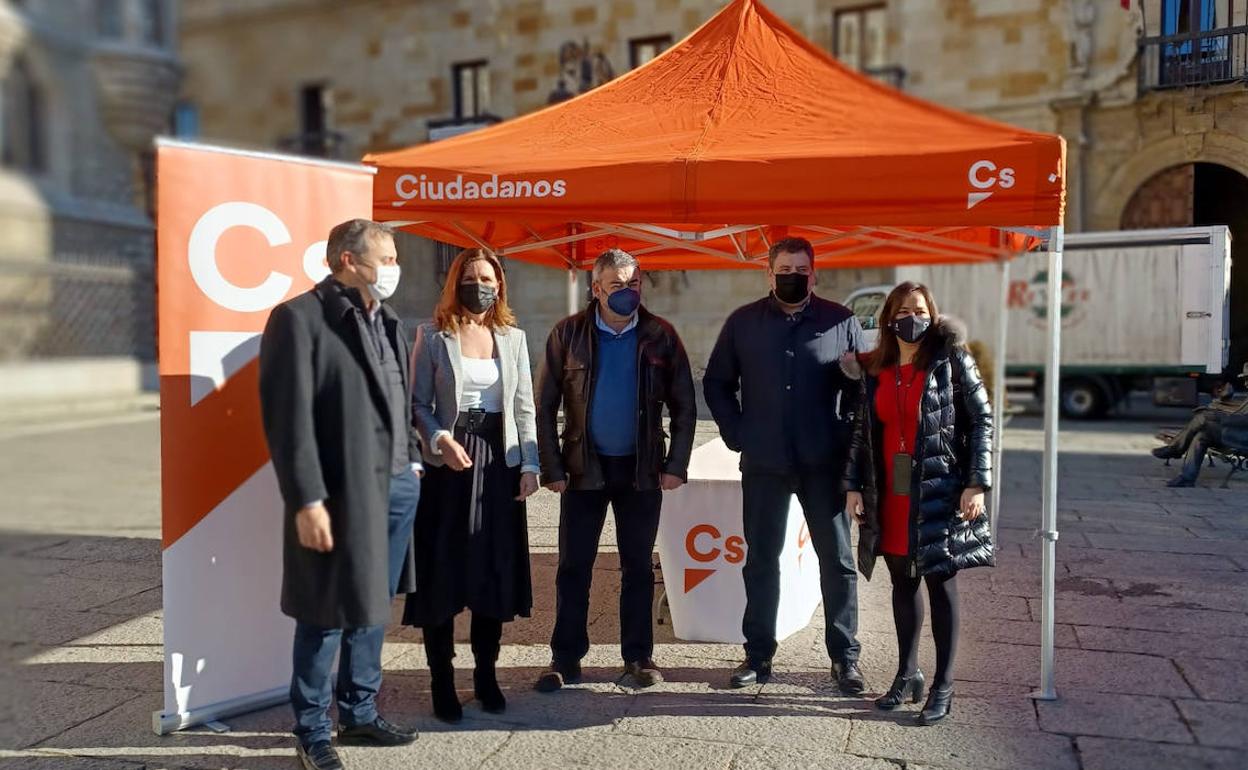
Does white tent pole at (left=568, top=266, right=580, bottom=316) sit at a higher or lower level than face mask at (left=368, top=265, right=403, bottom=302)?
higher

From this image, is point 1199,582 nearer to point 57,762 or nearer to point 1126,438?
point 57,762

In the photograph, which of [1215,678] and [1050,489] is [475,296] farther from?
[1215,678]

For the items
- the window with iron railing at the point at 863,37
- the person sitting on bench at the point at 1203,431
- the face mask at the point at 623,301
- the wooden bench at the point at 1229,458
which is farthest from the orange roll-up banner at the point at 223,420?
the window with iron railing at the point at 863,37

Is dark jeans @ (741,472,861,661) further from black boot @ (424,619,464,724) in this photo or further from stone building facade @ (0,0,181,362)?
stone building facade @ (0,0,181,362)

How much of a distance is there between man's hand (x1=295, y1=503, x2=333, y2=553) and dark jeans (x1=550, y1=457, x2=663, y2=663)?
1205 mm

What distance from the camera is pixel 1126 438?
41.2ft

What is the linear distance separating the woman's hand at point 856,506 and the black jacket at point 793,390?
0.19 meters

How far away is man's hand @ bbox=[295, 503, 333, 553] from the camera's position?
2.98 meters

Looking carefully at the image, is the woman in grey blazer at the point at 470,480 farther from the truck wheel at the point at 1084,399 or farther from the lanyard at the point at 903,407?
the truck wheel at the point at 1084,399

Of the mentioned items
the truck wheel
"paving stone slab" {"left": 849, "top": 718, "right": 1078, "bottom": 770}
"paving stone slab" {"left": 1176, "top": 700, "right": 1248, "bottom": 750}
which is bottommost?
"paving stone slab" {"left": 849, "top": 718, "right": 1078, "bottom": 770}

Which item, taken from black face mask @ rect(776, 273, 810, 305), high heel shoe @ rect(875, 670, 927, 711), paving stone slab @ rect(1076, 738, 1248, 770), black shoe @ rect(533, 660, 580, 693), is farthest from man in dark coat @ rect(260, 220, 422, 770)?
paving stone slab @ rect(1076, 738, 1248, 770)

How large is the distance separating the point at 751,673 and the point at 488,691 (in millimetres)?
1084

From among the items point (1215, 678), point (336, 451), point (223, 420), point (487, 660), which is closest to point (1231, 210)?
point (1215, 678)

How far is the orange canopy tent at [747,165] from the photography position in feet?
12.0
